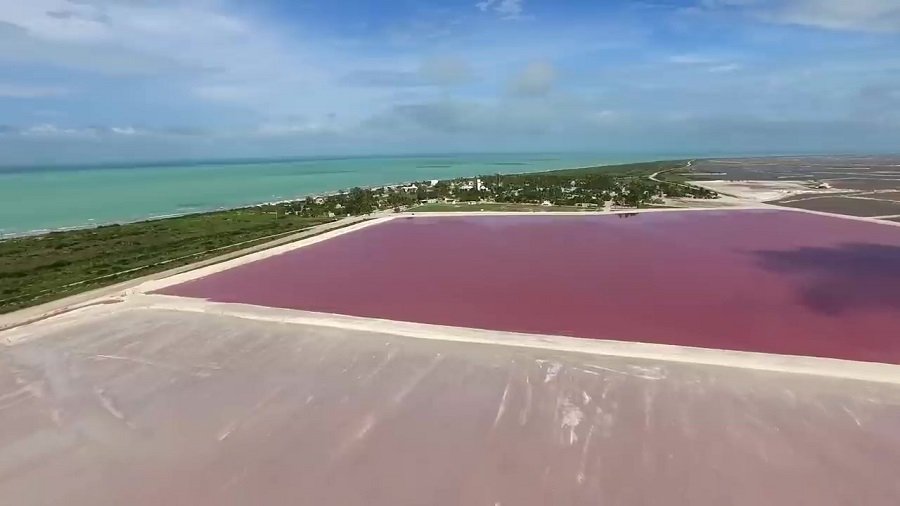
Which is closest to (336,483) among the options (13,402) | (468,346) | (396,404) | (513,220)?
(396,404)

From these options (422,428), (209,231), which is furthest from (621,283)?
(209,231)

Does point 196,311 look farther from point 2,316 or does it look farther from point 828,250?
point 828,250

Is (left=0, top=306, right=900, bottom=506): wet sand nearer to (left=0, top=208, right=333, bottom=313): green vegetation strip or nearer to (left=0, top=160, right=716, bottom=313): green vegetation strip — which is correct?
(left=0, top=208, right=333, bottom=313): green vegetation strip

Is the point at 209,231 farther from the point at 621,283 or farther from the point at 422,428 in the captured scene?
the point at 422,428

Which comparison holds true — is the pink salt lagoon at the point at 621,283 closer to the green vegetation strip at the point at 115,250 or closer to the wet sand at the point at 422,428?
the wet sand at the point at 422,428

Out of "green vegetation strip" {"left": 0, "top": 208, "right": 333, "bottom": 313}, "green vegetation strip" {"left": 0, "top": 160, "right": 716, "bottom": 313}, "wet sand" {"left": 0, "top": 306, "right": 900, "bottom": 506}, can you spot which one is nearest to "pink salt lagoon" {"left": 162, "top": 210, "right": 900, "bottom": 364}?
"wet sand" {"left": 0, "top": 306, "right": 900, "bottom": 506}
